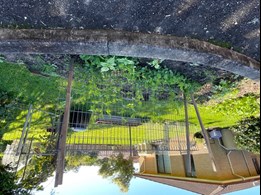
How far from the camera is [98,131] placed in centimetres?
727

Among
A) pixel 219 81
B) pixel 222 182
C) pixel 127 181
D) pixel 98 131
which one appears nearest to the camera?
pixel 219 81

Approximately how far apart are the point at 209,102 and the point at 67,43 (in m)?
4.54

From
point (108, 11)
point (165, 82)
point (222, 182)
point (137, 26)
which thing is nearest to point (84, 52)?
point (108, 11)

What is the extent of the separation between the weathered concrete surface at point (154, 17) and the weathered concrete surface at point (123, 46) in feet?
0.33

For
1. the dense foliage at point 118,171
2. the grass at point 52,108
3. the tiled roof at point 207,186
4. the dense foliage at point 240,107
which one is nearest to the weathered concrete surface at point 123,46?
the grass at point 52,108

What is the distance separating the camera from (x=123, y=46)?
98.8 inches

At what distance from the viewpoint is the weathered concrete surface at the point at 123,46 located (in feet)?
7.78

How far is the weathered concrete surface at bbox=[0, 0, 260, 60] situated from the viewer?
2412 millimetres

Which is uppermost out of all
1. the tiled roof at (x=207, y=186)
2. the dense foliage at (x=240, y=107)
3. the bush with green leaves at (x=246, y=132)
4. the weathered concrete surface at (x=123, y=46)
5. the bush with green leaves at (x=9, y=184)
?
the dense foliage at (x=240, y=107)

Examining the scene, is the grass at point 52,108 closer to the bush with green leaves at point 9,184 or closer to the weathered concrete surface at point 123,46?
the bush with green leaves at point 9,184

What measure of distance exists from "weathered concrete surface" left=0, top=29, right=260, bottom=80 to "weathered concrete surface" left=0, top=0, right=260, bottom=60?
101mm

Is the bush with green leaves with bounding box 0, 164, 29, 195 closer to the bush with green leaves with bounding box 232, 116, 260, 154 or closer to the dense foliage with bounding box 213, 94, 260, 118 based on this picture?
the dense foliage with bounding box 213, 94, 260, 118

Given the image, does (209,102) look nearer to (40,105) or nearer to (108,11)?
(108,11)

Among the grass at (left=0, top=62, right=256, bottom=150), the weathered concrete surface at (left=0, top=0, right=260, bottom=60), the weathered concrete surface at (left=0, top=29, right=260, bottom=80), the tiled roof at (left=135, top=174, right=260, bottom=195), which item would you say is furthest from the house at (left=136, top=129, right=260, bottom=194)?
the weathered concrete surface at (left=0, top=0, right=260, bottom=60)
